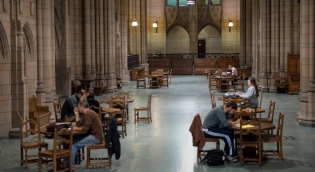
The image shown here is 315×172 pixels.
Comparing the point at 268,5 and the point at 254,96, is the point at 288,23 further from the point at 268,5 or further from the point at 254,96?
the point at 254,96

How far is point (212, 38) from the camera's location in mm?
49000

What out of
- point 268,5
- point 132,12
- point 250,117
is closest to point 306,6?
point 250,117

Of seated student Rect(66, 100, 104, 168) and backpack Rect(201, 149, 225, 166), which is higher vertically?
seated student Rect(66, 100, 104, 168)

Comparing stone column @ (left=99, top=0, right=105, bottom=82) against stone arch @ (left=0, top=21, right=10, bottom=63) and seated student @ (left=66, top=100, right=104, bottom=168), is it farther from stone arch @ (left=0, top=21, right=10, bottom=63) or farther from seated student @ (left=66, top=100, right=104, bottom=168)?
seated student @ (left=66, top=100, right=104, bottom=168)

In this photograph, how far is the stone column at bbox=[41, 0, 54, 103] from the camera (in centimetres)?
1750

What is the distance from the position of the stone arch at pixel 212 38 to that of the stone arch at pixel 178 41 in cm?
147

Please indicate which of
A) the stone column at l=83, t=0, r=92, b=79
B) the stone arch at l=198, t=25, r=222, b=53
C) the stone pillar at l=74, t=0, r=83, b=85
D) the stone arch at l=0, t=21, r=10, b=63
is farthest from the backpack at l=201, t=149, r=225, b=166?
the stone arch at l=198, t=25, r=222, b=53

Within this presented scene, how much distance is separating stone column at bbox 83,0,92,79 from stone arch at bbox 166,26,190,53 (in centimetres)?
2236

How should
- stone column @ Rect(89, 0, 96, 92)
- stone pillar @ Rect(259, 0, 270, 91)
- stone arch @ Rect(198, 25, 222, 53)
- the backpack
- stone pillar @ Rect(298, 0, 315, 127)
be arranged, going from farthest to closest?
1. stone arch @ Rect(198, 25, 222, 53)
2. stone pillar @ Rect(259, 0, 270, 91)
3. stone column @ Rect(89, 0, 96, 92)
4. stone pillar @ Rect(298, 0, 315, 127)
5. the backpack

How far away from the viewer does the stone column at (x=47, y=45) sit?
17500mm

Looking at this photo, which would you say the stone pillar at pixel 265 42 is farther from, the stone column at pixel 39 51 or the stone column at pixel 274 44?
the stone column at pixel 39 51

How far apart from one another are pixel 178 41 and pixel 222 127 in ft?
124

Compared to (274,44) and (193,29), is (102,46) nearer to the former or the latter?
(274,44)

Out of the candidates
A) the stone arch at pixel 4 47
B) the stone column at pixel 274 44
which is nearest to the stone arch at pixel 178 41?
the stone column at pixel 274 44
